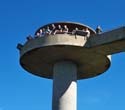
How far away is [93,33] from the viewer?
3894cm

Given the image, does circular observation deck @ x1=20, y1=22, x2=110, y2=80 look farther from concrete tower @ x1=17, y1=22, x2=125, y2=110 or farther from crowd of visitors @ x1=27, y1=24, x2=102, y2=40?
crowd of visitors @ x1=27, y1=24, x2=102, y2=40

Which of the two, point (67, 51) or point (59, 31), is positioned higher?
point (59, 31)

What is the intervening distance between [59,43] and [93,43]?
3.00 metres

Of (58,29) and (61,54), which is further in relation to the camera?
(58,29)

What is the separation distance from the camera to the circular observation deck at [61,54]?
37.1m

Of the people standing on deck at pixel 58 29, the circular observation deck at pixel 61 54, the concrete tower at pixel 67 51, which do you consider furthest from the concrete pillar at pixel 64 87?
the people standing on deck at pixel 58 29

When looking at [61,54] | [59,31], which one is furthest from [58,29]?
[61,54]

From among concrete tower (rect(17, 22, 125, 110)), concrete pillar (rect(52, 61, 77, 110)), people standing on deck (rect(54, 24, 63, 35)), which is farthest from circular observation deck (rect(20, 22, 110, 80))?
concrete pillar (rect(52, 61, 77, 110))

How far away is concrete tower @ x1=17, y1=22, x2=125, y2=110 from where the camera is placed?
1453 inches

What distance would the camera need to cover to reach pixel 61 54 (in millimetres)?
38281

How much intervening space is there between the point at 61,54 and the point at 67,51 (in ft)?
2.64

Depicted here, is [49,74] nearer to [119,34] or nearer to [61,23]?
[61,23]

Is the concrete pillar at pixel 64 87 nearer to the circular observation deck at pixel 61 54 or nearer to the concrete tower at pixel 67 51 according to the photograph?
the concrete tower at pixel 67 51

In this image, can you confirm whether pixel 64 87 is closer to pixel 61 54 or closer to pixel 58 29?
pixel 61 54
